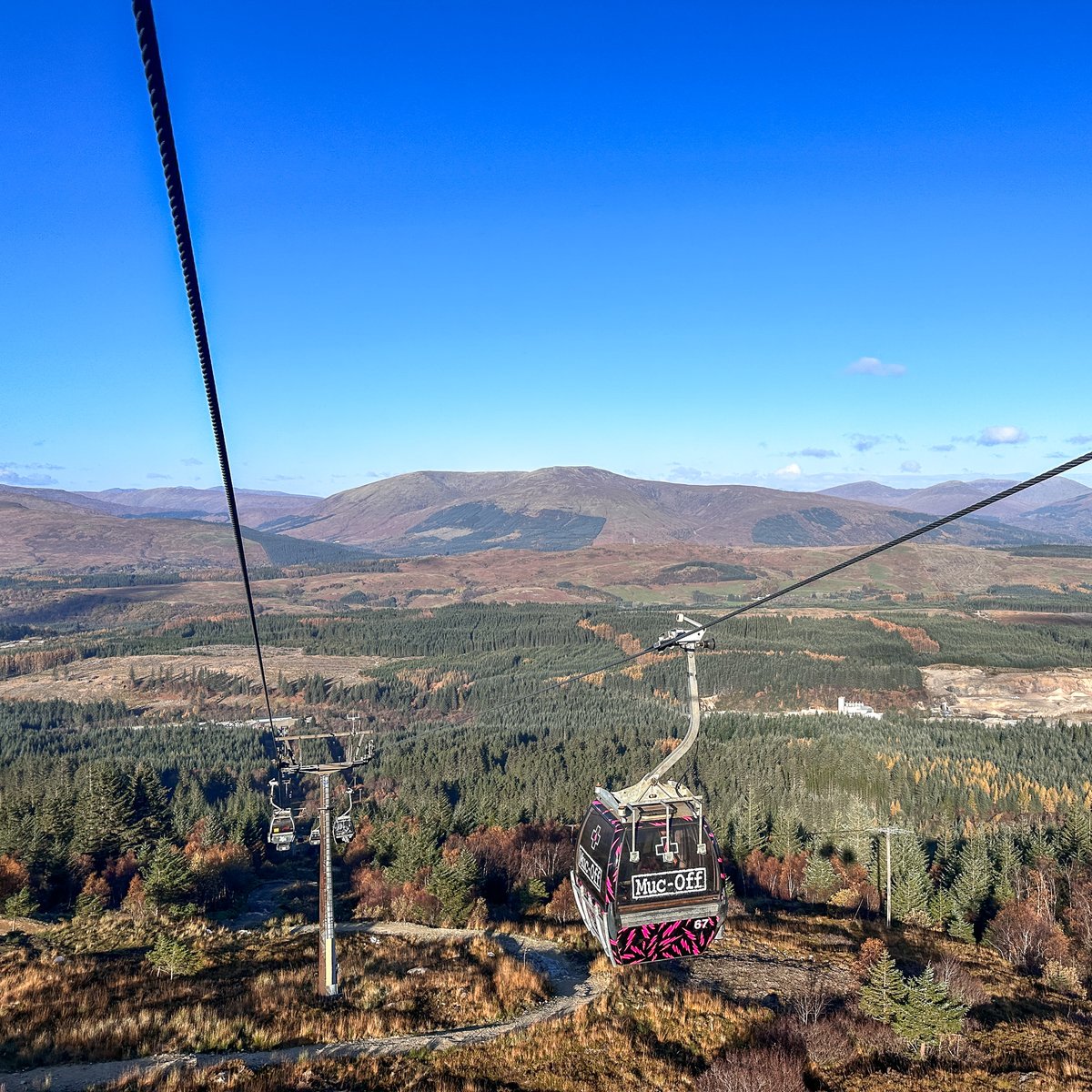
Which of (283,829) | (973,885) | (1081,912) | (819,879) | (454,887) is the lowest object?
(819,879)

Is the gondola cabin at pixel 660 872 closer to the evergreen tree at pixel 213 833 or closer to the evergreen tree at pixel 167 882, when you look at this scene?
the evergreen tree at pixel 167 882

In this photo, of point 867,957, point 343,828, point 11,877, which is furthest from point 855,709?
point 343,828

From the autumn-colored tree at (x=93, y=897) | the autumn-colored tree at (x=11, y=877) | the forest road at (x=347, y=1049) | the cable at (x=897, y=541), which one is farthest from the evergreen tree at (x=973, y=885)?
the autumn-colored tree at (x=11, y=877)

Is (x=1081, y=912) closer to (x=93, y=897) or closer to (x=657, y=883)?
(x=657, y=883)

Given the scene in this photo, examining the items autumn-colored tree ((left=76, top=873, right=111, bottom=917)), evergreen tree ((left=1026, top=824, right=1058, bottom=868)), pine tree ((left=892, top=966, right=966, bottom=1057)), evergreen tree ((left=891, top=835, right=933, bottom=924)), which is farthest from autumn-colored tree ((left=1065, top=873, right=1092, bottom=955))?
autumn-colored tree ((left=76, top=873, right=111, bottom=917))

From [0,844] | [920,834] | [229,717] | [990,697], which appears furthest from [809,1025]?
[990,697]

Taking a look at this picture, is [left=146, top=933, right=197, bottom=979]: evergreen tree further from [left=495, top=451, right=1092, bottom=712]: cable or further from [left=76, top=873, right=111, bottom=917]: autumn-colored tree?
[left=495, top=451, right=1092, bottom=712]: cable
